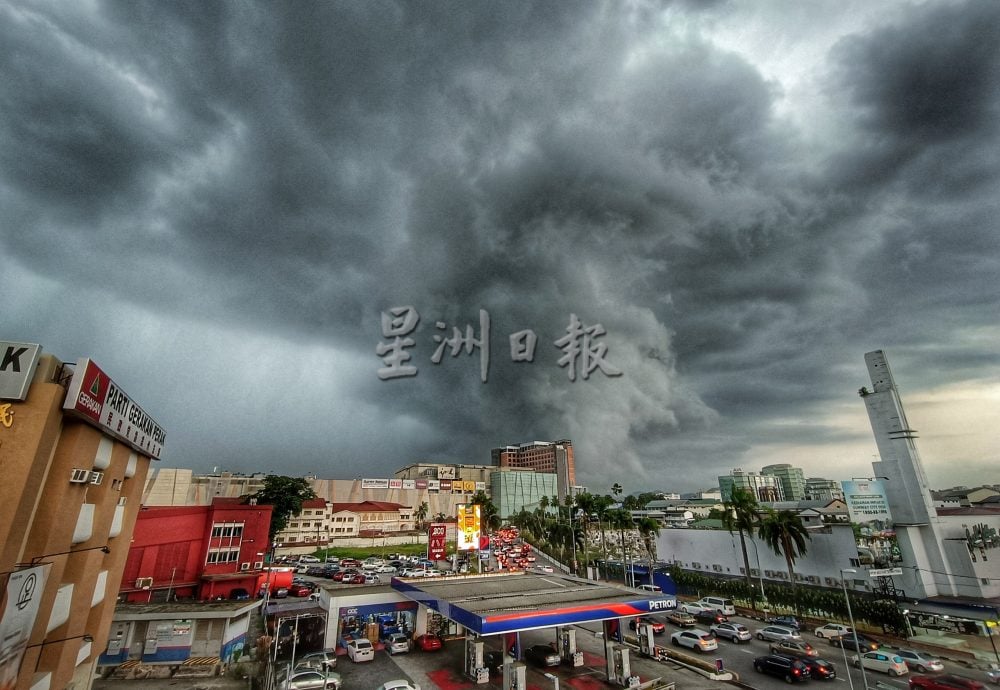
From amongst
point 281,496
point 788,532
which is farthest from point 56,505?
point 281,496

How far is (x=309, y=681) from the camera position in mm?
27281

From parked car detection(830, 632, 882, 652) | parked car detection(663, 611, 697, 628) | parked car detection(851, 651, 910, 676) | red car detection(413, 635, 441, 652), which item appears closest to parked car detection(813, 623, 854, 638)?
parked car detection(830, 632, 882, 652)

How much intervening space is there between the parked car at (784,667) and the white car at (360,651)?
27.8 metres

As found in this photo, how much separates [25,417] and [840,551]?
72.9 metres

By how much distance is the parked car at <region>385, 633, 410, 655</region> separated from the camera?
3497 centimetres

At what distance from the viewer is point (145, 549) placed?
45.1 m

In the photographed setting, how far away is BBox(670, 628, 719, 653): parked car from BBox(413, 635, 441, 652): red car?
19.8 meters

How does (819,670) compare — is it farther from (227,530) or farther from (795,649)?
(227,530)

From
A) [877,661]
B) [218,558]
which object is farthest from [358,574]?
[877,661]

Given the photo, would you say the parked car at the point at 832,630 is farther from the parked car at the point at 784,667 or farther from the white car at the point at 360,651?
the white car at the point at 360,651

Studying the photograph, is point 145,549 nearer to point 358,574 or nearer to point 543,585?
point 358,574

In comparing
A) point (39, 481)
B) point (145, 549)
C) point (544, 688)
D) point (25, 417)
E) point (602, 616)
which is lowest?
point (544, 688)

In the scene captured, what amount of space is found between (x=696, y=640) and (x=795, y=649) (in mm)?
6914

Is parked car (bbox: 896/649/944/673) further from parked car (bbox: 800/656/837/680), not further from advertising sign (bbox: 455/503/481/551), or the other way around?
advertising sign (bbox: 455/503/481/551)
